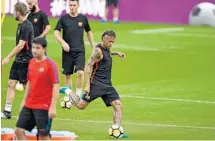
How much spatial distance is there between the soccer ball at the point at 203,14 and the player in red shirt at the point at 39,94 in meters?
28.9

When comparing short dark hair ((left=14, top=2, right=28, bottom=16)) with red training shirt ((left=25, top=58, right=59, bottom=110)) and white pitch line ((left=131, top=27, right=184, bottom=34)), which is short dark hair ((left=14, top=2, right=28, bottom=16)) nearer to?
red training shirt ((left=25, top=58, right=59, bottom=110))

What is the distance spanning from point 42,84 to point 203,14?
29.0m

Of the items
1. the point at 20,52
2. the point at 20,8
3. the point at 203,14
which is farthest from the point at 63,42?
the point at 203,14

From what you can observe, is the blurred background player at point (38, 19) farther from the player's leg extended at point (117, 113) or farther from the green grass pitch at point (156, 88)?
the player's leg extended at point (117, 113)

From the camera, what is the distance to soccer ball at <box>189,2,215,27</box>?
4222 centimetres

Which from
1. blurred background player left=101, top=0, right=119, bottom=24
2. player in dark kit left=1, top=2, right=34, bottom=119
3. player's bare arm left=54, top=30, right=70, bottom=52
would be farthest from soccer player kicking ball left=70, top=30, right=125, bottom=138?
blurred background player left=101, top=0, right=119, bottom=24

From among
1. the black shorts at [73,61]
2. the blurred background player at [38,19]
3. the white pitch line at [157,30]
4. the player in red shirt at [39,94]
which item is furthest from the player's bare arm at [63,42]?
the white pitch line at [157,30]

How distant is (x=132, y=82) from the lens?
81.9 ft

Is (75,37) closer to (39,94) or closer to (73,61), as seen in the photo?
(73,61)

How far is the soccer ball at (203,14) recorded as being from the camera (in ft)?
139

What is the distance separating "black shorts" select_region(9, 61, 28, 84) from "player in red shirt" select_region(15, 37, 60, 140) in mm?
4467

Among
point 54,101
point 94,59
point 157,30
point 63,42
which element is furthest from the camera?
point 157,30

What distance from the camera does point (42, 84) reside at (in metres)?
13.8

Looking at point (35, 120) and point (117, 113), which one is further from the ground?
point (35, 120)
